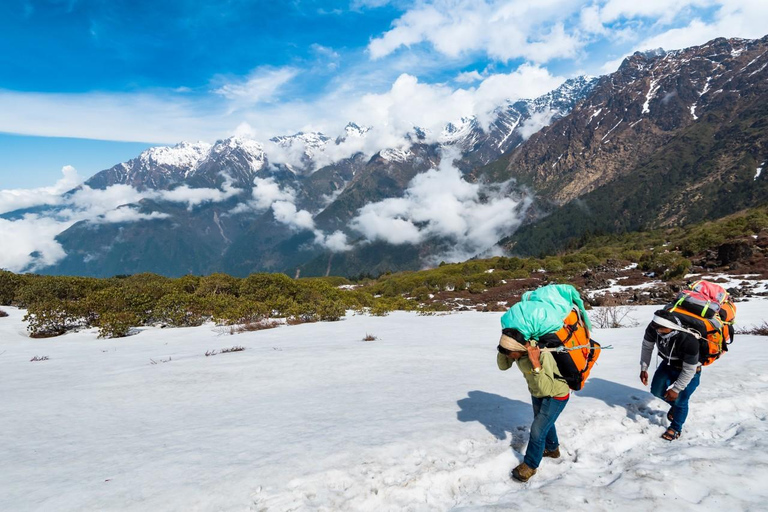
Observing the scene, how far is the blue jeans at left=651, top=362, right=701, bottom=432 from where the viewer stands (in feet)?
14.9

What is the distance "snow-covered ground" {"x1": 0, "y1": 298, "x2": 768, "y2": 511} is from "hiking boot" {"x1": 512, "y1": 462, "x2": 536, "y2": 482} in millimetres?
94

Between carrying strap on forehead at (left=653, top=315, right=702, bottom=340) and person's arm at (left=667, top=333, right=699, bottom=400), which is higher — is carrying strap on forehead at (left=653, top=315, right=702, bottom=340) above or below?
above

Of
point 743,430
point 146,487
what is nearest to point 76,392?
point 146,487

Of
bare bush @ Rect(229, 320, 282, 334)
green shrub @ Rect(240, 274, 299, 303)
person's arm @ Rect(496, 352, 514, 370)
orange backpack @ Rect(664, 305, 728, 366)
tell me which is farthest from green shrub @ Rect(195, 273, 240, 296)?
orange backpack @ Rect(664, 305, 728, 366)

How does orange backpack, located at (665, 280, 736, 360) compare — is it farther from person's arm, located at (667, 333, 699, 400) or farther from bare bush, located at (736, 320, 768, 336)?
bare bush, located at (736, 320, 768, 336)

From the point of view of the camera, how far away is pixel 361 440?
14.0 ft

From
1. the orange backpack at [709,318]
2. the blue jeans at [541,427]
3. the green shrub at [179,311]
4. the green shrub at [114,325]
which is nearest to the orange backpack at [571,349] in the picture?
the blue jeans at [541,427]

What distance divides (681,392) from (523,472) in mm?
2498

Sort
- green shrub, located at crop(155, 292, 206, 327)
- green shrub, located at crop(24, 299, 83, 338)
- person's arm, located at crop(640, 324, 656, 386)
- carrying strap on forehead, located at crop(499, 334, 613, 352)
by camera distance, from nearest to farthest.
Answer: carrying strap on forehead, located at crop(499, 334, 613, 352), person's arm, located at crop(640, 324, 656, 386), green shrub, located at crop(24, 299, 83, 338), green shrub, located at crop(155, 292, 206, 327)

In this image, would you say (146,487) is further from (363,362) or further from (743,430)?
(743,430)

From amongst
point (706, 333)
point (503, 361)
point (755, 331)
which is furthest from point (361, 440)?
point (755, 331)

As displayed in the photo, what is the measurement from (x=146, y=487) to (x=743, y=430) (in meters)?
7.03

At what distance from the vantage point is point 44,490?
3.39 meters

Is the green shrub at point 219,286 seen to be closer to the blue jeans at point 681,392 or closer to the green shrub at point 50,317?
the green shrub at point 50,317
